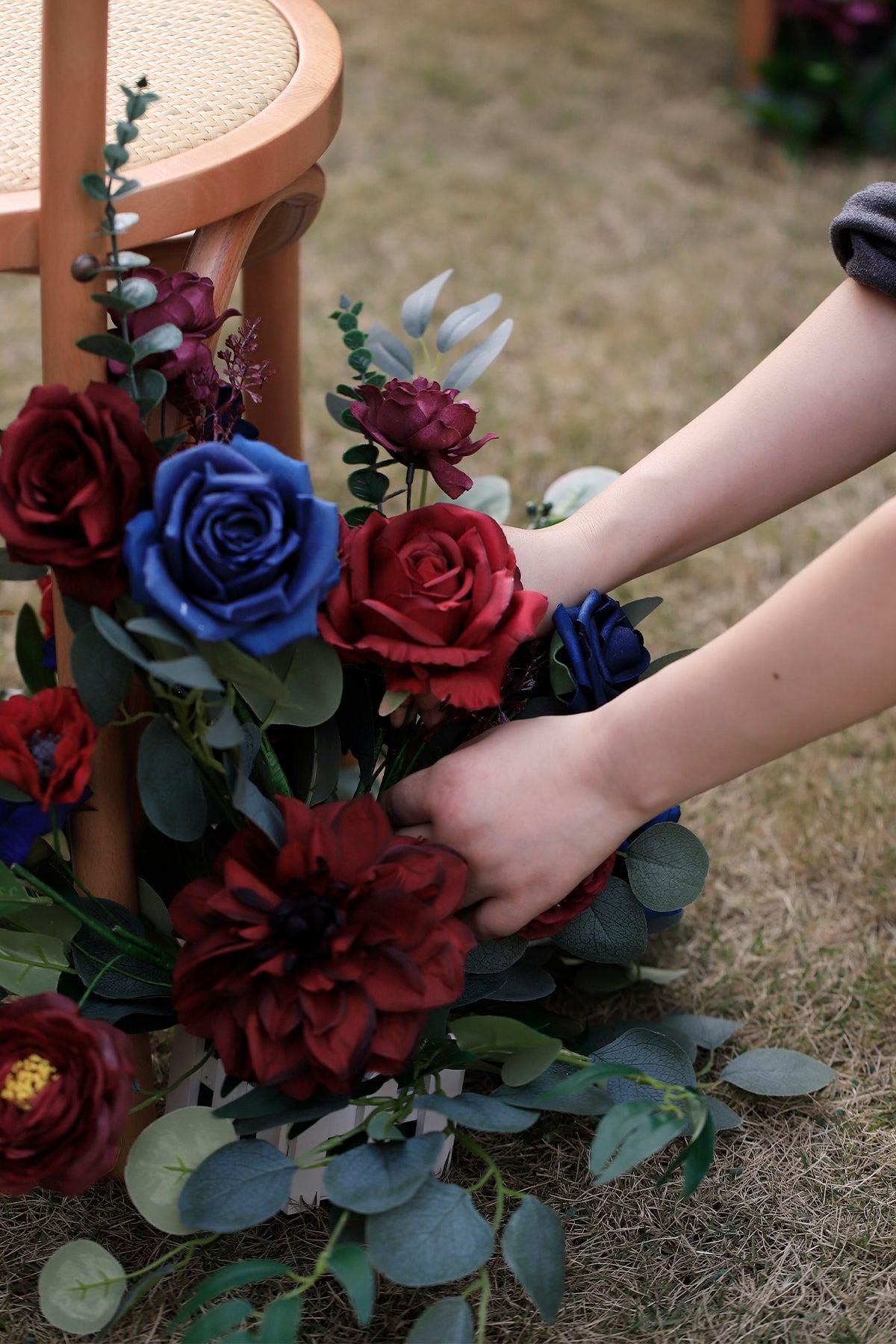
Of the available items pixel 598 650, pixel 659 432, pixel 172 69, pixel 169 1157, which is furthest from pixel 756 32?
pixel 169 1157

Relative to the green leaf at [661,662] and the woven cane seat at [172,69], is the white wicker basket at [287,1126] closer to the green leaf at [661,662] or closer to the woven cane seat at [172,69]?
the green leaf at [661,662]

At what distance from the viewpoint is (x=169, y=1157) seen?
769 millimetres

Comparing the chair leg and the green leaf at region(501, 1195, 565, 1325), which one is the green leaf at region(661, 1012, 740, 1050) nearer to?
the green leaf at region(501, 1195, 565, 1325)

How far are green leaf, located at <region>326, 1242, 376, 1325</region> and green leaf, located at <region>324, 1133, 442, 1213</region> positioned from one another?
0.02 metres

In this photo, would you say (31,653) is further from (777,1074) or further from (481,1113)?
(777,1074)

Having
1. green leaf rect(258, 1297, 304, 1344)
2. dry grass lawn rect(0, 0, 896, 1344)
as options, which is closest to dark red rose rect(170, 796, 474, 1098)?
green leaf rect(258, 1297, 304, 1344)

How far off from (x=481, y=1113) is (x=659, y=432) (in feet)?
4.24

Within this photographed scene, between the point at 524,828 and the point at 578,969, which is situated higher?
the point at 524,828

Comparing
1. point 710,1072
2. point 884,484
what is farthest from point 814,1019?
point 884,484

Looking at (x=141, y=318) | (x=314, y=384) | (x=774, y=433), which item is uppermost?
(x=141, y=318)

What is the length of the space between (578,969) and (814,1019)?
7.5 inches

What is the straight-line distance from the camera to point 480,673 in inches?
29.8

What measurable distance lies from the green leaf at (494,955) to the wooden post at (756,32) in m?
2.45

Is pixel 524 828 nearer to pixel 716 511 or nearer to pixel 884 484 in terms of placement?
pixel 716 511
